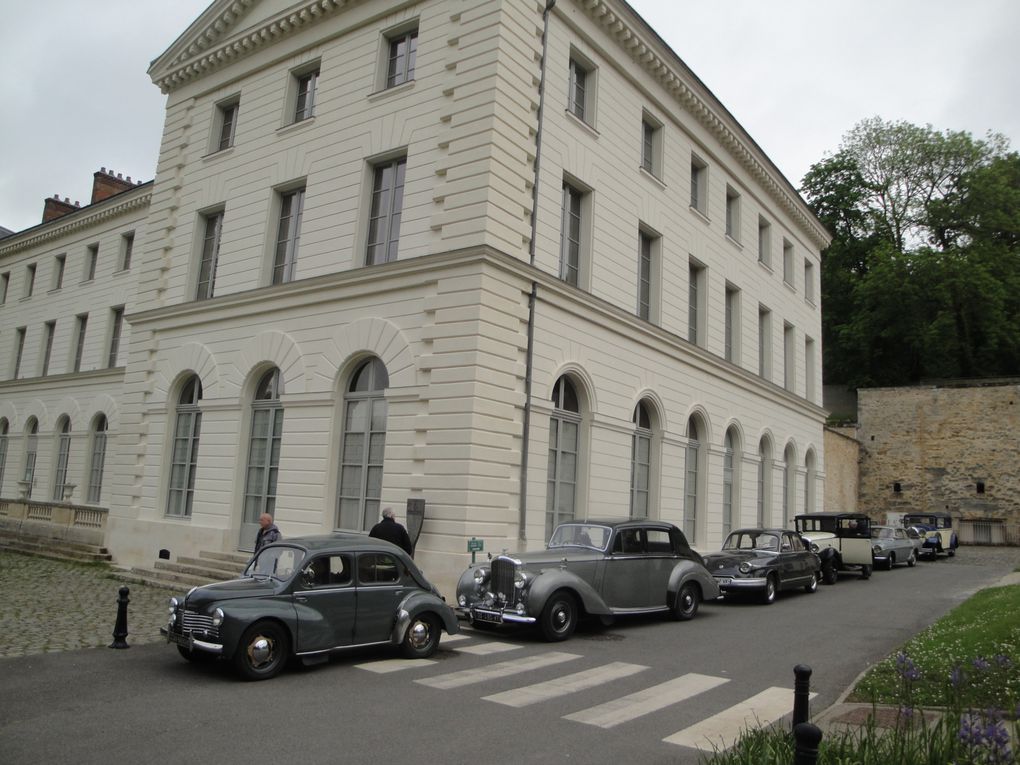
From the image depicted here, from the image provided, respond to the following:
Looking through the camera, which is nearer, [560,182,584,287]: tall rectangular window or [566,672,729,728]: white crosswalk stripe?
[566,672,729,728]: white crosswalk stripe

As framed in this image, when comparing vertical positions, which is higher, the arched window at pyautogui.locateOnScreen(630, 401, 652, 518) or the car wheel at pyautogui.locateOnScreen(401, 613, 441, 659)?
the arched window at pyautogui.locateOnScreen(630, 401, 652, 518)

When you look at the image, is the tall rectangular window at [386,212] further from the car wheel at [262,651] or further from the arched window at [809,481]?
the arched window at [809,481]

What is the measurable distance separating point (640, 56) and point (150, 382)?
14316 mm

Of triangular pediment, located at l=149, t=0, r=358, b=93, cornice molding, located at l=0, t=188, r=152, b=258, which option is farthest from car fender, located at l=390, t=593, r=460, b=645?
cornice molding, located at l=0, t=188, r=152, b=258

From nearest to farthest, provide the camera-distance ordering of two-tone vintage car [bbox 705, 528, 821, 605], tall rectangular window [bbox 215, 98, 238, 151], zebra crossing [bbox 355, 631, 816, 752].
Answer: zebra crossing [bbox 355, 631, 816, 752] → two-tone vintage car [bbox 705, 528, 821, 605] → tall rectangular window [bbox 215, 98, 238, 151]

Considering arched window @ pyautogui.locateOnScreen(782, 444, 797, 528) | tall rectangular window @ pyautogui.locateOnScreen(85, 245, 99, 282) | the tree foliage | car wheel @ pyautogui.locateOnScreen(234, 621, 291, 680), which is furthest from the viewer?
the tree foliage

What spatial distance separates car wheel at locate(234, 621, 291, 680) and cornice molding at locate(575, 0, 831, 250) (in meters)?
14.2

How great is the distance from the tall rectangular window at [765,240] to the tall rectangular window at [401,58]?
1426cm

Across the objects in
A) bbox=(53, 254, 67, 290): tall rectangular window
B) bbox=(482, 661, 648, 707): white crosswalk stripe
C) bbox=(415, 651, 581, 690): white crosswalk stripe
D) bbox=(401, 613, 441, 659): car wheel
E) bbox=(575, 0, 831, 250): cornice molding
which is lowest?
bbox=(415, 651, 581, 690): white crosswalk stripe

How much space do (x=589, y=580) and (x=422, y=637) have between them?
3.00 m

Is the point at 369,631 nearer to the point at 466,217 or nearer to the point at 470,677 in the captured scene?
the point at 470,677

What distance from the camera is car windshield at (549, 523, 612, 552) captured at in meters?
11.8

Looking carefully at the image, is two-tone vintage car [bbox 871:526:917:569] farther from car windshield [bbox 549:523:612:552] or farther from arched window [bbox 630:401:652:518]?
car windshield [bbox 549:523:612:552]

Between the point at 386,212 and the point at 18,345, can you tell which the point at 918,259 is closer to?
the point at 386,212
